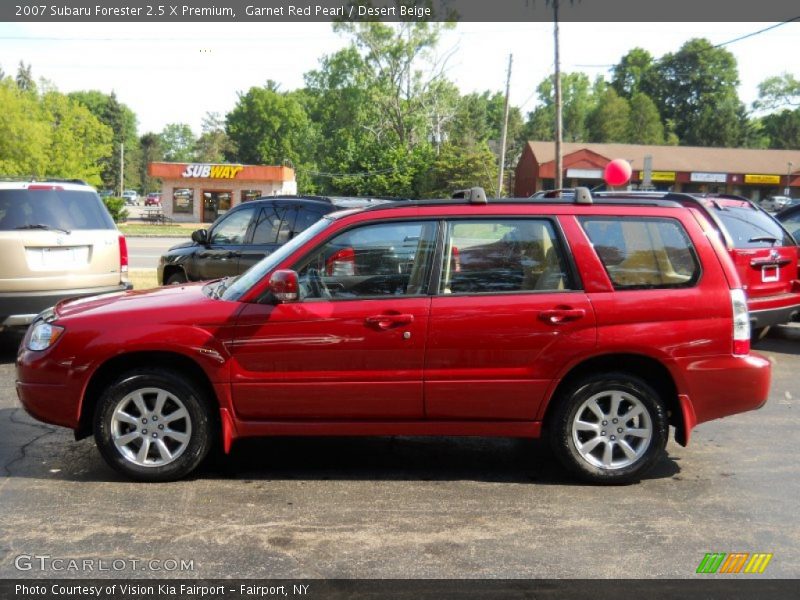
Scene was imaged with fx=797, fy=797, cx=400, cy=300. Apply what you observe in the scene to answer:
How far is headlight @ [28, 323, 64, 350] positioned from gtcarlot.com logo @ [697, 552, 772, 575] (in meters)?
4.01

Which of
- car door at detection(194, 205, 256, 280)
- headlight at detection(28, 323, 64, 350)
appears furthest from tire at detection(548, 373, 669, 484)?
car door at detection(194, 205, 256, 280)

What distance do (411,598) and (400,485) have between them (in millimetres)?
1496

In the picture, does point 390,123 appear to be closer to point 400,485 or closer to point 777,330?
point 777,330

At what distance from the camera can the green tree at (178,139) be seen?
5537 inches

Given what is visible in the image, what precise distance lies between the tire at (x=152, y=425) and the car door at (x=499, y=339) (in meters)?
1.47

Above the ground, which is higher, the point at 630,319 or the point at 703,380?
the point at 630,319

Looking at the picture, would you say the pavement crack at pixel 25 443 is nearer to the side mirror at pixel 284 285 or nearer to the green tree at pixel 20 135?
the side mirror at pixel 284 285

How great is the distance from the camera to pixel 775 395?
25.2ft

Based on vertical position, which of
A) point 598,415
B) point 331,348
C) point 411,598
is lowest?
point 411,598

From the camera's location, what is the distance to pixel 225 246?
35.8 feet

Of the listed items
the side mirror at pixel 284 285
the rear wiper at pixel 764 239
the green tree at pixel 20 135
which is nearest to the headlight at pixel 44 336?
the side mirror at pixel 284 285

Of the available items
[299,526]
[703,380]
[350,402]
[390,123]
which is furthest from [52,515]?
[390,123]

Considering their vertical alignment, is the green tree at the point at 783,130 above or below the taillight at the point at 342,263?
above

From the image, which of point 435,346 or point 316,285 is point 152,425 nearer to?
point 316,285
